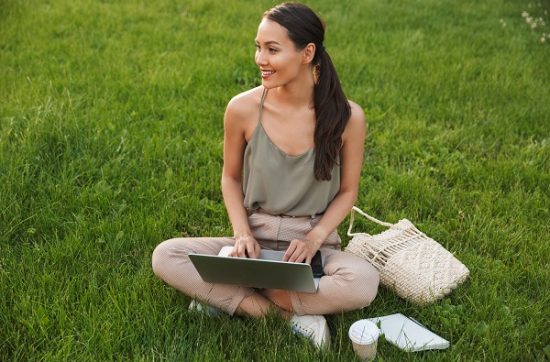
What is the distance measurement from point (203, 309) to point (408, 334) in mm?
890

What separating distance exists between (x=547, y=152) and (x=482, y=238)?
1334 millimetres

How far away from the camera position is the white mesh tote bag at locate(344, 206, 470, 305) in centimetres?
315

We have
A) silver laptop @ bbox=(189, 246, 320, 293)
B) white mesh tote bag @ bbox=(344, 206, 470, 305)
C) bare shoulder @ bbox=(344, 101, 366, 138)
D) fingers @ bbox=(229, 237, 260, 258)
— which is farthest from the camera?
white mesh tote bag @ bbox=(344, 206, 470, 305)

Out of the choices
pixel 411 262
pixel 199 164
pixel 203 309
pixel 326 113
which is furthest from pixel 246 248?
pixel 199 164

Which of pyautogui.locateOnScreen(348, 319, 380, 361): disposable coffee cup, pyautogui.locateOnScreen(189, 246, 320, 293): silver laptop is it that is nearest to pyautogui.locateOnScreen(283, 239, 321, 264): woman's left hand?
pyautogui.locateOnScreen(189, 246, 320, 293): silver laptop

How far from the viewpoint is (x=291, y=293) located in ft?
9.50

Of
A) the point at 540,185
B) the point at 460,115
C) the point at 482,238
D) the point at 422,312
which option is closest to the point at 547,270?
the point at 482,238

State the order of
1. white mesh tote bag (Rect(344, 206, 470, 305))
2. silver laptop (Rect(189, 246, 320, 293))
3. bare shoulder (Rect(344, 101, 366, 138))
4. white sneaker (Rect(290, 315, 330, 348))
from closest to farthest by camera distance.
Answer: silver laptop (Rect(189, 246, 320, 293))
white sneaker (Rect(290, 315, 330, 348))
bare shoulder (Rect(344, 101, 366, 138))
white mesh tote bag (Rect(344, 206, 470, 305))

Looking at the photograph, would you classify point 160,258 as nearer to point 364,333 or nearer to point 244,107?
point 244,107

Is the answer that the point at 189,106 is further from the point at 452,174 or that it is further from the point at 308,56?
the point at 308,56

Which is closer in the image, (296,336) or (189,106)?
(296,336)

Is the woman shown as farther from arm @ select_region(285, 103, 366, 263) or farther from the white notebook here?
the white notebook

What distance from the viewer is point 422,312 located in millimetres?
3090

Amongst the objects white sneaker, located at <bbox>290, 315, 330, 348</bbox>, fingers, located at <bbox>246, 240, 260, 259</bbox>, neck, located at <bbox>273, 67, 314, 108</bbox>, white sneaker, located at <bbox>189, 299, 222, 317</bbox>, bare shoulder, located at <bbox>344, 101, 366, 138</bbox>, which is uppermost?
neck, located at <bbox>273, 67, 314, 108</bbox>
